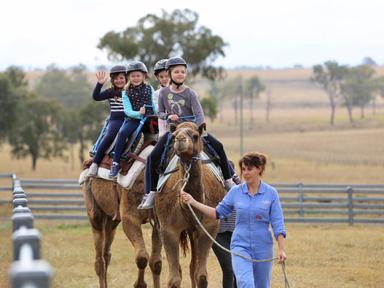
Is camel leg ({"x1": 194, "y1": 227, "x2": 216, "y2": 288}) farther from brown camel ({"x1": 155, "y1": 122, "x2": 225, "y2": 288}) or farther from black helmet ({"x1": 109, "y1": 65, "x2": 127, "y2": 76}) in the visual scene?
black helmet ({"x1": 109, "y1": 65, "x2": 127, "y2": 76})

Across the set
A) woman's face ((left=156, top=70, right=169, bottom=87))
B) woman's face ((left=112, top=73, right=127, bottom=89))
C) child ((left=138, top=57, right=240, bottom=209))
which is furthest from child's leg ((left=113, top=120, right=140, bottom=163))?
child ((left=138, top=57, right=240, bottom=209))

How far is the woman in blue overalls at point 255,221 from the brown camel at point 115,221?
9.84ft

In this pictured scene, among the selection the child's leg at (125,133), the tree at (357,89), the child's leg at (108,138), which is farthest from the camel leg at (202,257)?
the tree at (357,89)

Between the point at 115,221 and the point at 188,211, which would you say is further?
the point at 115,221

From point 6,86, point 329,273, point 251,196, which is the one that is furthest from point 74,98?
point 251,196

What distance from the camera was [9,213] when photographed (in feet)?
91.0

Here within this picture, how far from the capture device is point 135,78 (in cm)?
1191

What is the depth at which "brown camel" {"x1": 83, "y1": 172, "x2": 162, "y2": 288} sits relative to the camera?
11484 millimetres

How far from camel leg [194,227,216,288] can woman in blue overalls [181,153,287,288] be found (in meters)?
1.64

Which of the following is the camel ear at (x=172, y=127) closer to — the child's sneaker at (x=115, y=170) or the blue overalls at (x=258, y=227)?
the blue overalls at (x=258, y=227)

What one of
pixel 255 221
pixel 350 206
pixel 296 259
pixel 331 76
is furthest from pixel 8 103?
pixel 331 76

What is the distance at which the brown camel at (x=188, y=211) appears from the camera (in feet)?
31.9

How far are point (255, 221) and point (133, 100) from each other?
4.05 meters

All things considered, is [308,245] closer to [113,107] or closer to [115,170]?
[113,107]
